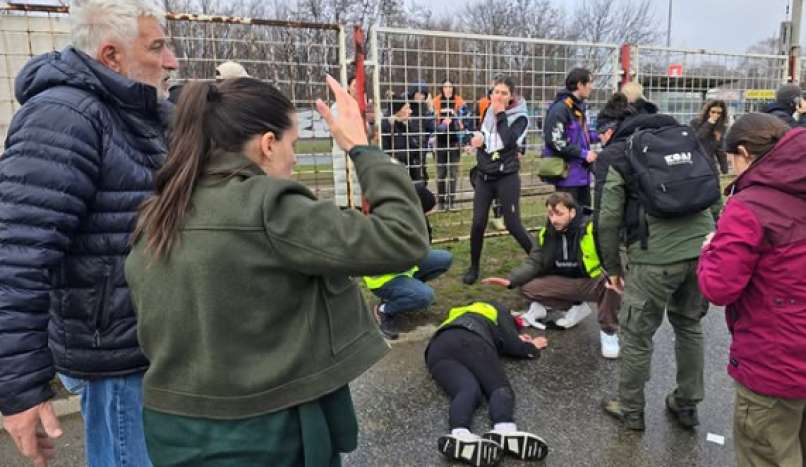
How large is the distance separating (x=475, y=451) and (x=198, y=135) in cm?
213

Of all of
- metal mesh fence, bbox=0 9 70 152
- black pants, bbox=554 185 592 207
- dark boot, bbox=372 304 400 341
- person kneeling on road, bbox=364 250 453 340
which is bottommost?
dark boot, bbox=372 304 400 341

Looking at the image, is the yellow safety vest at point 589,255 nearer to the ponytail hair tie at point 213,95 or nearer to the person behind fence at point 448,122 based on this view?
the person behind fence at point 448,122

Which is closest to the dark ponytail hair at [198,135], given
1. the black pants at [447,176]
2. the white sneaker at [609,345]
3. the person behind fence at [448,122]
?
the white sneaker at [609,345]

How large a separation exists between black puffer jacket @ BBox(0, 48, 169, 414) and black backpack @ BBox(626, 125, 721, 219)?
2275 mm

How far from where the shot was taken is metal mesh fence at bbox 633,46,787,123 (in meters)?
8.77

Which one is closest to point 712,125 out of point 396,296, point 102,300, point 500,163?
point 500,163

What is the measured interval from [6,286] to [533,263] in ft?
13.0

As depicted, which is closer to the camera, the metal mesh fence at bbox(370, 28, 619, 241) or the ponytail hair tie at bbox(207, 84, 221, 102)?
the ponytail hair tie at bbox(207, 84, 221, 102)

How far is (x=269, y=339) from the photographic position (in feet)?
4.71

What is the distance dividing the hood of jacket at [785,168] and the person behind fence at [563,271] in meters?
2.31

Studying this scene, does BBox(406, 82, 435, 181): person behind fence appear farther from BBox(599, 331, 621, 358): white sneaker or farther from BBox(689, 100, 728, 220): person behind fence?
BBox(599, 331, 621, 358): white sneaker

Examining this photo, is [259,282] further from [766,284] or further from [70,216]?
[766,284]

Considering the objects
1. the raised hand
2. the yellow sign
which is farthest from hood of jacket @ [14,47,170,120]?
the yellow sign

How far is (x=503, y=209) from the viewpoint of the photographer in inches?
229
